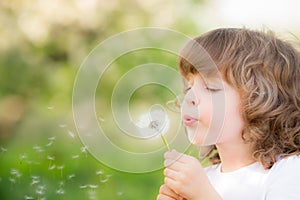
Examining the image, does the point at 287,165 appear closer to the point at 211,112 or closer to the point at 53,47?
the point at 211,112

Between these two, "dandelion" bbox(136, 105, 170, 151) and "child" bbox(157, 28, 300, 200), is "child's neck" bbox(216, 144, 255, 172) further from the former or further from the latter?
"dandelion" bbox(136, 105, 170, 151)

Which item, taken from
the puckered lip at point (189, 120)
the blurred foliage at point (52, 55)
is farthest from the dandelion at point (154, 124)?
the blurred foliage at point (52, 55)

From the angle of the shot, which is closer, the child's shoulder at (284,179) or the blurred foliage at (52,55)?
the child's shoulder at (284,179)

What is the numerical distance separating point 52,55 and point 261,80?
123 inches

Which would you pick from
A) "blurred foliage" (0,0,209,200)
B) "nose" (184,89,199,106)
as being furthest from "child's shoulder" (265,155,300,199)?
"blurred foliage" (0,0,209,200)

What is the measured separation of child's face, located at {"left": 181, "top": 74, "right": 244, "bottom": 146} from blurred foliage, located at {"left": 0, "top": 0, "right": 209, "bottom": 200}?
2162 millimetres

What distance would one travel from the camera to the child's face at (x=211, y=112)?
1570 mm

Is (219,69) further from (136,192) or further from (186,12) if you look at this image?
(186,12)

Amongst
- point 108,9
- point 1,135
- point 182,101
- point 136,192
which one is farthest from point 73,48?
point 182,101

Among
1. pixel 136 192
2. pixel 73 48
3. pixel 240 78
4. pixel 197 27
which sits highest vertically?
pixel 73 48

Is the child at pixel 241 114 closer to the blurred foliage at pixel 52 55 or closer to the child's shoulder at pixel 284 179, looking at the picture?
the child's shoulder at pixel 284 179

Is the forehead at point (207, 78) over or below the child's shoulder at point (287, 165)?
over

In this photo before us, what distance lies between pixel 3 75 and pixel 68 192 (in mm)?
1217

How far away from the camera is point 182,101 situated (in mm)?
1641
